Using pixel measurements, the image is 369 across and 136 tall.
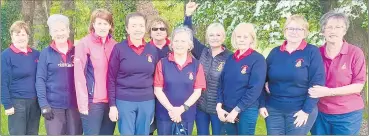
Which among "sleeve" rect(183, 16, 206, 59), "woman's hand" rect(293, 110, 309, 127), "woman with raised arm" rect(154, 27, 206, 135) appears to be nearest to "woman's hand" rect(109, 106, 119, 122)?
"woman with raised arm" rect(154, 27, 206, 135)

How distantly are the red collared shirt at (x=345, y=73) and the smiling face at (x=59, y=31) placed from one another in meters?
2.44

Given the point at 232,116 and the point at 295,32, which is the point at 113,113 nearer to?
the point at 232,116

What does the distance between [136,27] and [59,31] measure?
2.43ft

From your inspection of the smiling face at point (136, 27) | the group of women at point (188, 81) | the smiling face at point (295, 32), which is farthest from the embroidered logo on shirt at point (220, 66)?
the smiling face at point (136, 27)

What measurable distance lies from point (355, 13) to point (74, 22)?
573 cm

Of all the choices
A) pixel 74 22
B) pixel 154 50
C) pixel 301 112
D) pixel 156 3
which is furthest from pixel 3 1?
pixel 301 112

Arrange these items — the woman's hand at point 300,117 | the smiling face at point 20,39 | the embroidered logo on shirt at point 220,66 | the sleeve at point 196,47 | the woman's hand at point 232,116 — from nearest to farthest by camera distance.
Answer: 1. the woman's hand at point 300,117
2. the woman's hand at point 232,116
3. the embroidered logo on shirt at point 220,66
4. the smiling face at point 20,39
5. the sleeve at point 196,47

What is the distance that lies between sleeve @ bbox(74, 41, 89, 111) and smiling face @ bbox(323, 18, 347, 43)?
2242 millimetres

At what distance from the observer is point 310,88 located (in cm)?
405

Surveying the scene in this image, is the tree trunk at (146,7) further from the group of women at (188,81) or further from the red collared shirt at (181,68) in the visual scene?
the red collared shirt at (181,68)

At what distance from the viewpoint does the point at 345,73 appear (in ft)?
13.6

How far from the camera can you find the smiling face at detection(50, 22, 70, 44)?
4289 mm

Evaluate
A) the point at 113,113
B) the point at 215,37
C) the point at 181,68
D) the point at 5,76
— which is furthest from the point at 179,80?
the point at 5,76

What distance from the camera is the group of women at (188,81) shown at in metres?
4.11
